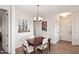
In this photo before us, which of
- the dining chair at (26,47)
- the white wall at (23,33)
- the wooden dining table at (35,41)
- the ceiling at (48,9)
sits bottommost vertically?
the dining chair at (26,47)

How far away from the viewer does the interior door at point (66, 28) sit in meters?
2.23

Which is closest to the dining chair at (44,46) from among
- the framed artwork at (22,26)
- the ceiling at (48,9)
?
the framed artwork at (22,26)

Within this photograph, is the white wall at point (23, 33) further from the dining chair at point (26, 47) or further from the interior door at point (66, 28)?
the interior door at point (66, 28)

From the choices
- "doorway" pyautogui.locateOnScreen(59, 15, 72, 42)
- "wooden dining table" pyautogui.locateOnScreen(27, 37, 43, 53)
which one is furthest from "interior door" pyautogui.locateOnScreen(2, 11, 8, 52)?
"doorway" pyautogui.locateOnScreen(59, 15, 72, 42)

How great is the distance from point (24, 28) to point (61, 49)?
1.03 m

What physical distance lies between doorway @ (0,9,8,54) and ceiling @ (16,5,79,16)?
1.39 feet

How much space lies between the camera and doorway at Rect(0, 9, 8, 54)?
215 centimetres

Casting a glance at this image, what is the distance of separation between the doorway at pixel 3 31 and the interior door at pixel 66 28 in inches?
53.1

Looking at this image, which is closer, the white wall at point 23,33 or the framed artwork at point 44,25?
the white wall at point 23,33

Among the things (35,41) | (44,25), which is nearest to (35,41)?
(35,41)

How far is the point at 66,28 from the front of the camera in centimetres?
229

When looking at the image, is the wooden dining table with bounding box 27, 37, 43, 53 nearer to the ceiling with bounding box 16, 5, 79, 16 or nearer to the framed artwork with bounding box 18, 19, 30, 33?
the framed artwork with bounding box 18, 19, 30, 33

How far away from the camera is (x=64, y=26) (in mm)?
2291
